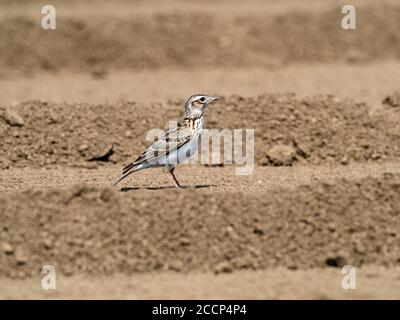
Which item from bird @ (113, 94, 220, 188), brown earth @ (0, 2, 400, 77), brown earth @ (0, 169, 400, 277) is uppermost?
brown earth @ (0, 2, 400, 77)

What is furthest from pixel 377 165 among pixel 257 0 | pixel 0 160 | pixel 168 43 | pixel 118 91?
pixel 257 0

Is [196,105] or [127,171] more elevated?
[196,105]

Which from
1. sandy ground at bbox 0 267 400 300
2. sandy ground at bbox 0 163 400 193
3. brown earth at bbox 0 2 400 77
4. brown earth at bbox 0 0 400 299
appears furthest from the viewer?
brown earth at bbox 0 2 400 77

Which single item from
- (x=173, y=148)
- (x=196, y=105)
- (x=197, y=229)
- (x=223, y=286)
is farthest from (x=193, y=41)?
(x=223, y=286)

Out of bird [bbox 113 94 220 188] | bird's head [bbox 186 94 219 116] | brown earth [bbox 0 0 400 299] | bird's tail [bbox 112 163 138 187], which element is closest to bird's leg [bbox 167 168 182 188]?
bird [bbox 113 94 220 188]

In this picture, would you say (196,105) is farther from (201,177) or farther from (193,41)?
(193,41)

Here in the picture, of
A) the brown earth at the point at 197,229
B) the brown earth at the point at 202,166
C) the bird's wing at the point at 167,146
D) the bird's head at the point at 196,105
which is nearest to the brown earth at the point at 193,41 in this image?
the brown earth at the point at 202,166

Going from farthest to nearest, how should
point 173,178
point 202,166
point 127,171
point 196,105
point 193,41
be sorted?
point 193,41 < point 202,166 < point 196,105 < point 173,178 < point 127,171

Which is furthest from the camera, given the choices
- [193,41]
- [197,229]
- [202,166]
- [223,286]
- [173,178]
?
[193,41]

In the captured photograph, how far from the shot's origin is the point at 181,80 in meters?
24.9

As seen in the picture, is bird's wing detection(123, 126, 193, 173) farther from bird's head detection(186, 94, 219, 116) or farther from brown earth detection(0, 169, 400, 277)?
brown earth detection(0, 169, 400, 277)

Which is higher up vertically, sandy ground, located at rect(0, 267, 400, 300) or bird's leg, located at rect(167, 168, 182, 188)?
bird's leg, located at rect(167, 168, 182, 188)

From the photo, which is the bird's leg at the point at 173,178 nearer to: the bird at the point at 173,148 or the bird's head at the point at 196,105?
the bird at the point at 173,148

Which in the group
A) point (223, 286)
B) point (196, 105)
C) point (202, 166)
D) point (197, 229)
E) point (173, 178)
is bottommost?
point (223, 286)
